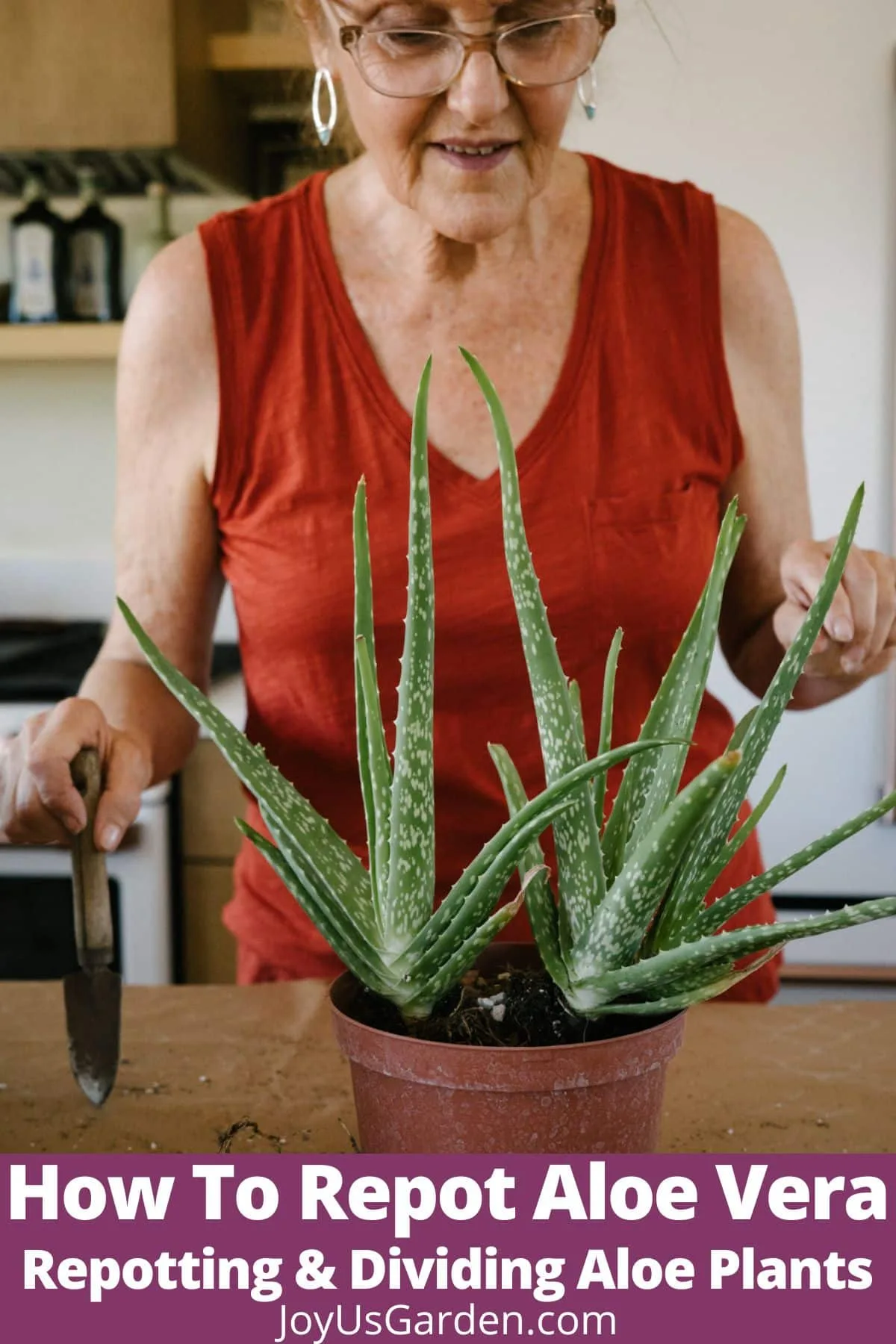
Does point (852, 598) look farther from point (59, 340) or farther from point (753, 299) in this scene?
point (59, 340)

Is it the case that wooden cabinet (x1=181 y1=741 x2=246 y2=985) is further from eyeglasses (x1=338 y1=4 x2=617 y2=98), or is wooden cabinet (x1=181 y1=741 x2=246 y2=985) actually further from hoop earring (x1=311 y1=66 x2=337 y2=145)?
eyeglasses (x1=338 y1=4 x2=617 y2=98)

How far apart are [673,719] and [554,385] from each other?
0.61 m

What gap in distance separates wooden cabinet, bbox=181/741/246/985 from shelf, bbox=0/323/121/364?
76cm

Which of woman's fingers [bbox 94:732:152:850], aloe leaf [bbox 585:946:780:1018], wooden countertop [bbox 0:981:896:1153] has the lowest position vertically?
wooden countertop [bbox 0:981:896:1153]

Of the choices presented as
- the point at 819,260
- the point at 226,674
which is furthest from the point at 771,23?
the point at 226,674

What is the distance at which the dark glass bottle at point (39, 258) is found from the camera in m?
2.53

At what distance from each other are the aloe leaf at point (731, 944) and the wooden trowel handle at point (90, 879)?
13.2 inches

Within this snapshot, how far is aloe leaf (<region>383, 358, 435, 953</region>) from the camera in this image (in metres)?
0.48

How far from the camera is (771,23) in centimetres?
215

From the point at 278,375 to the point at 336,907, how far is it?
0.67 metres

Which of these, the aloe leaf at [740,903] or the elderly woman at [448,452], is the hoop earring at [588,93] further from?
the aloe leaf at [740,903]

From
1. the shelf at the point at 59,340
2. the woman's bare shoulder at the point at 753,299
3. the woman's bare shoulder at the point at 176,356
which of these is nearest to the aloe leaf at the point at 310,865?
the woman's bare shoulder at the point at 176,356

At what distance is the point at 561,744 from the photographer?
0.50 m

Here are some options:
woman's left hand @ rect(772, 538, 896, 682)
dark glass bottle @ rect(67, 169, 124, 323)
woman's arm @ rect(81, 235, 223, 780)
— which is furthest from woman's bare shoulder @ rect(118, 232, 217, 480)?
dark glass bottle @ rect(67, 169, 124, 323)
